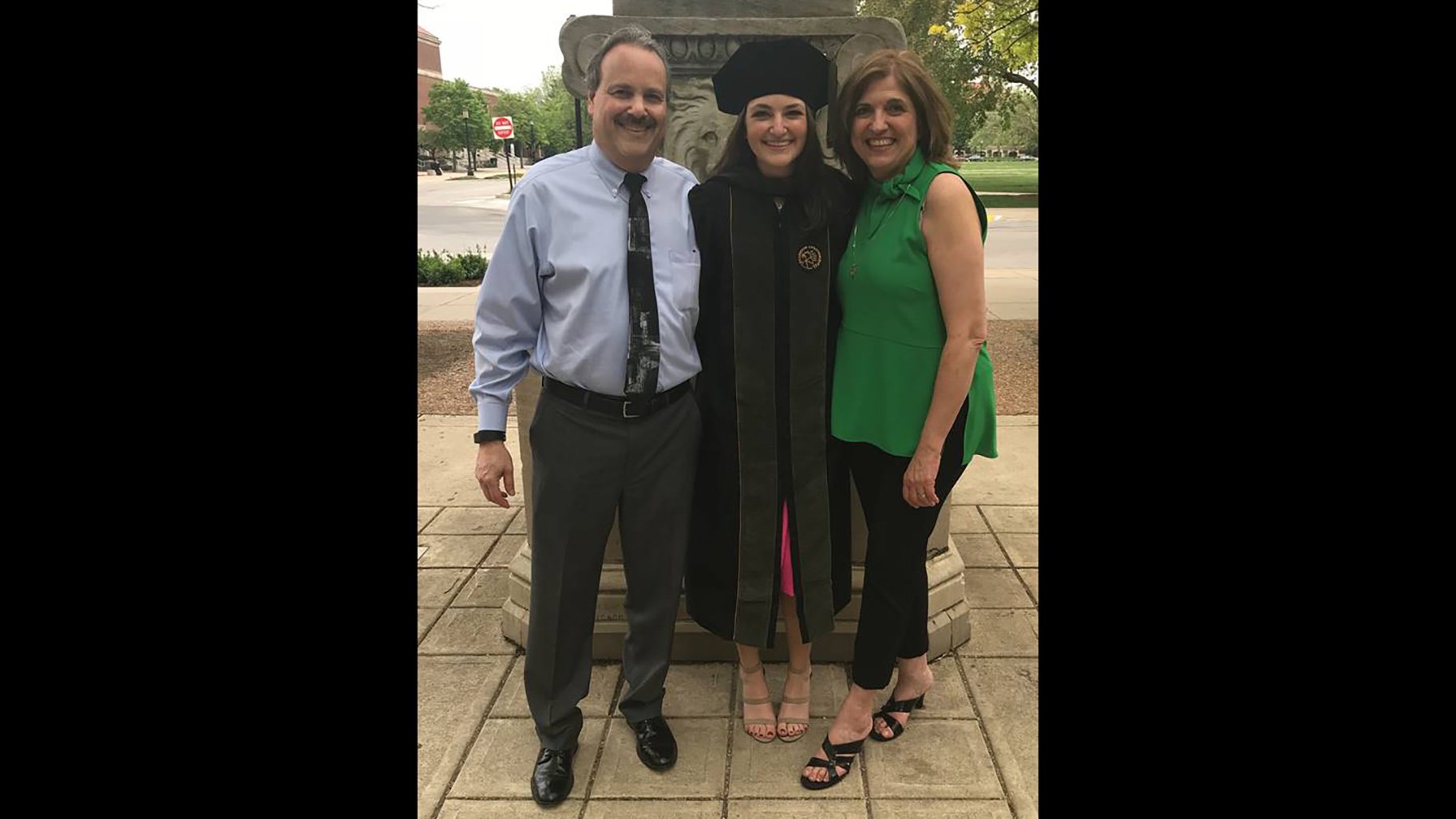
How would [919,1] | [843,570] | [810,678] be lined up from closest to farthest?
[843,570] → [810,678] → [919,1]

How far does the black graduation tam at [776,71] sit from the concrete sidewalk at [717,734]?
1971mm

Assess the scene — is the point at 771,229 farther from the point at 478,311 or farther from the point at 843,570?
the point at 843,570

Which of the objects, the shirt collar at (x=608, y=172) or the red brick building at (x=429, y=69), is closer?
the shirt collar at (x=608, y=172)

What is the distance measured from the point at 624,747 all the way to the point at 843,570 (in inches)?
35.7

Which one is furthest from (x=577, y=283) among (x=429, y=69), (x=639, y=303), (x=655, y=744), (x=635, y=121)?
(x=429, y=69)

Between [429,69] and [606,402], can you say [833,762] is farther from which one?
[429,69]

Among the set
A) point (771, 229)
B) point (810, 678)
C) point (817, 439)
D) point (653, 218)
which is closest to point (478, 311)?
point (653, 218)

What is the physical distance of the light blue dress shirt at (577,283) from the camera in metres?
2.30

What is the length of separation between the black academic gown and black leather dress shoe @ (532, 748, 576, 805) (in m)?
0.59

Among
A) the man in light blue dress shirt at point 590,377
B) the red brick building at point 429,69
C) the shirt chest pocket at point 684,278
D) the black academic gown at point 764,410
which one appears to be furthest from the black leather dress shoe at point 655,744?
the red brick building at point 429,69

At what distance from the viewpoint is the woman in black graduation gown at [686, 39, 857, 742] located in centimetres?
238

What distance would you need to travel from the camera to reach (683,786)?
2582mm

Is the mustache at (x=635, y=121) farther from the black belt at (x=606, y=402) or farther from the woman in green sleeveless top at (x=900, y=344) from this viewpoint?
the black belt at (x=606, y=402)

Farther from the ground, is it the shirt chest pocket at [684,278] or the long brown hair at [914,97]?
the long brown hair at [914,97]
